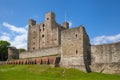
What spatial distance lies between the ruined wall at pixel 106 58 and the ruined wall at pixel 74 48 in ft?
8.12

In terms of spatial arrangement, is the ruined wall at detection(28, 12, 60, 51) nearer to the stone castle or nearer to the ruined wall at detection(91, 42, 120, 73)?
the stone castle

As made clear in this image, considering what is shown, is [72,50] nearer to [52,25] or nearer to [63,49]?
[63,49]

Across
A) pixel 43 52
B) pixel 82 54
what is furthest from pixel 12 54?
pixel 82 54

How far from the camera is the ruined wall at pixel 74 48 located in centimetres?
5216

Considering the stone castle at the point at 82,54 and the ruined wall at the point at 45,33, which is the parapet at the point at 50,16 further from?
the stone castle at the point at 82,54

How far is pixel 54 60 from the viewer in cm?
5597

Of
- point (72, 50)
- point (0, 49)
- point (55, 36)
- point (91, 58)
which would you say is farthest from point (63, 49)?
point (0, 49)

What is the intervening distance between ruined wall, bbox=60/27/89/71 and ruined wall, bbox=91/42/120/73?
248 cm

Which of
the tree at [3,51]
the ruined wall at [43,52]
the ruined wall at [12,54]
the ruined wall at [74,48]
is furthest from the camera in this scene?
the tree at [3,51]

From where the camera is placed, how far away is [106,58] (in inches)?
1938

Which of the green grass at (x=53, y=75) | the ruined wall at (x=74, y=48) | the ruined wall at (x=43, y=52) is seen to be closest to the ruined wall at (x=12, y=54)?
the ruined wall at (x=43, y=52)

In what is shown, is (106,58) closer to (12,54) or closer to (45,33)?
(45,33)

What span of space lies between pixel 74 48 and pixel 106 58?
8362 mm

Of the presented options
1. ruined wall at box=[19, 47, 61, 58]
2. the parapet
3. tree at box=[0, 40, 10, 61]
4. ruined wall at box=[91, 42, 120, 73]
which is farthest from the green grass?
tree at box=[0, 40, 10, 61]
